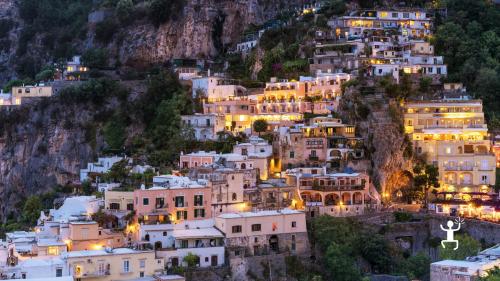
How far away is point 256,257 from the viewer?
52.0 m

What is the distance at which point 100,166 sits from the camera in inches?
2731

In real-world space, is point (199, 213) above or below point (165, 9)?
below

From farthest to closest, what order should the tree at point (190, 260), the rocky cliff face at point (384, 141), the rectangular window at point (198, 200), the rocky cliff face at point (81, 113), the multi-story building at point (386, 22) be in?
1. the rocky cliff face at point (81, 113)
2. the multi-story building at point (386, 22)
3. the rocky cliff face at point (384, 141)
4. the rectangular window at point (198, 200)
5. the tree at point (190, 260)

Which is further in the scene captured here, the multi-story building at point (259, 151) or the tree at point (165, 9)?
the tree at point (165, 9)

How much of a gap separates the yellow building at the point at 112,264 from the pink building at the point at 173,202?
14.5ft

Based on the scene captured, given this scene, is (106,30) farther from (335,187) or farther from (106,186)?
(335,187)

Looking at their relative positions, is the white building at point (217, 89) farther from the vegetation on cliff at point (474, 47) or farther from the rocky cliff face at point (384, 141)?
the vegetation on cliff at point (474, 47)

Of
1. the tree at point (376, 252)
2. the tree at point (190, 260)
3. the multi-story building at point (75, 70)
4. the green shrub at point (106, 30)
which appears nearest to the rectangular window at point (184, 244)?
the tree at point (190, 260)

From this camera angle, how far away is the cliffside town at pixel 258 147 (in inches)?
2041

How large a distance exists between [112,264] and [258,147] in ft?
56.8

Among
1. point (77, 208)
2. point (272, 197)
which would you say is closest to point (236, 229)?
point (272, 197)

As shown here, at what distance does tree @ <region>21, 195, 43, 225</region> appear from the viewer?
65688 mm

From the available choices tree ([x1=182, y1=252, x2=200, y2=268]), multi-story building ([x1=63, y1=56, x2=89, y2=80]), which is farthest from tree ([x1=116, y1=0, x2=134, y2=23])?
tree ([x1=182, y1=252, x2=200, y2=268])

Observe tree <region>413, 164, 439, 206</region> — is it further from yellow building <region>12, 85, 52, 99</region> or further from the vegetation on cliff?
yellow building <region>12, 85, 52, 99</region>
